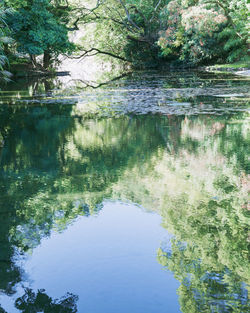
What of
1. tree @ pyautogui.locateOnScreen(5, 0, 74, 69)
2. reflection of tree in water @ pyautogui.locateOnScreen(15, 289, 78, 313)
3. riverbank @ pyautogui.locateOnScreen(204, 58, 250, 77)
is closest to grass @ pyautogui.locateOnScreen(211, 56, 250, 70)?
riverbank @ pyautogui.locateOnScreen(204, 58, 250, 77)

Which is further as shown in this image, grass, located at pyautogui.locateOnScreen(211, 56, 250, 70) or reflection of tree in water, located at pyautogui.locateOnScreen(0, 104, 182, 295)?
grass, located at pyautogui.locateOnScreen(211, 56, 250, 70)

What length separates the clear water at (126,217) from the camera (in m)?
3.11

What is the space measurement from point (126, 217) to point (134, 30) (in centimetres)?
2599

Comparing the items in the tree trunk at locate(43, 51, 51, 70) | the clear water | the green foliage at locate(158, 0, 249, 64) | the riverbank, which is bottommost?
the clear water

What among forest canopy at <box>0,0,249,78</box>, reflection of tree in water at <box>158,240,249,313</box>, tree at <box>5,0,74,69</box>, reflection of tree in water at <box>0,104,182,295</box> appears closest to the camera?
reflection of tree in water at <box>158,240,249,313</box>

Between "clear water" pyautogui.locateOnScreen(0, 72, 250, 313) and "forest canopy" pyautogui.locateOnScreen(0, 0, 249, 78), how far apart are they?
14747 mm

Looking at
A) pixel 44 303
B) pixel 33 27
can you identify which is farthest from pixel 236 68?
pixel 44 303

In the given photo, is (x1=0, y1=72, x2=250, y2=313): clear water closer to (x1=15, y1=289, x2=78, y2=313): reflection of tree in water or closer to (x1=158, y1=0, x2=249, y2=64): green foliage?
(x1=15, y1=289, x2=78, y2=313): reflection of tree in water

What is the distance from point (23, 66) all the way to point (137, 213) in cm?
2582

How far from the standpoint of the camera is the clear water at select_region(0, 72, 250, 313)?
3.11 meters

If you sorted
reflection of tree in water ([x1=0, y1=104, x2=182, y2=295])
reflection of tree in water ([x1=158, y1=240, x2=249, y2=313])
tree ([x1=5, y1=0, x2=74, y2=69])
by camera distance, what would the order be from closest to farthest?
1. reflection of tree in water ([x1=158, y1=240, x2=249, y2=313])
2. reflection of tree in water ([x1=0, y1=104, x2=182, y2=295])
3. tree ([x1=5, y1=0, x2=74, y2=69])

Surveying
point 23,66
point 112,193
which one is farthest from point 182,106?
point 23,66

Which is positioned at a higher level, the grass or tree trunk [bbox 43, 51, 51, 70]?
tree trunk [bbox 43, 51, 51, 70]

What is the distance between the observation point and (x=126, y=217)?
457cm
